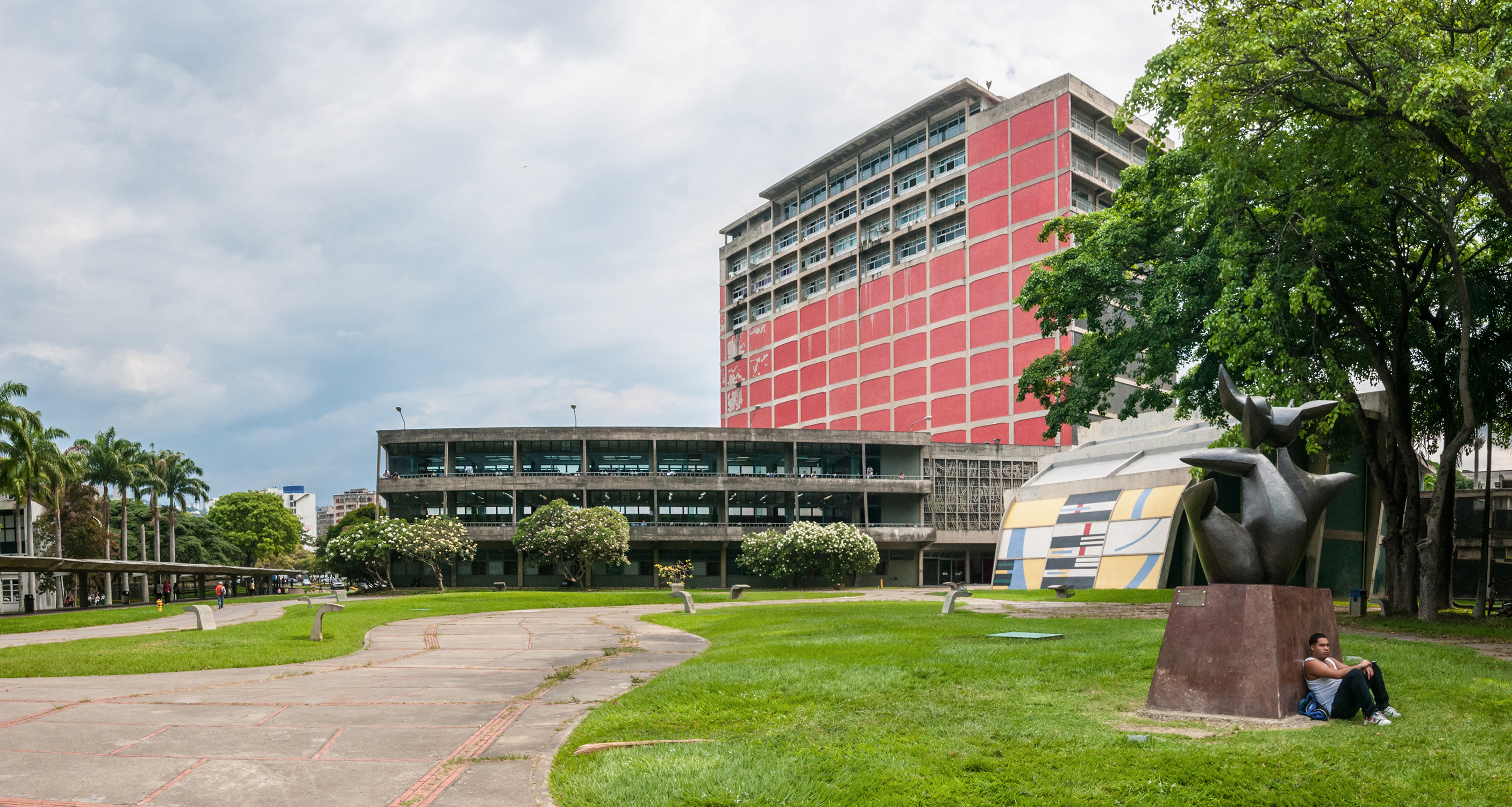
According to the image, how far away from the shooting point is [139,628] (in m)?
26.9

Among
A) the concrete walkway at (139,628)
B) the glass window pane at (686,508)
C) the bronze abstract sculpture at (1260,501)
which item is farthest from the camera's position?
the glass window pane at (686,508)

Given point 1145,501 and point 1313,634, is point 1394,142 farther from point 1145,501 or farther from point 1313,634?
point 1145,501

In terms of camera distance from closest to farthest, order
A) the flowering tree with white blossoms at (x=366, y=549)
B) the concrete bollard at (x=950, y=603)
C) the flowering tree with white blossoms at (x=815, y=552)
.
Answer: the concrete bollard at (x=950, y=603), the flowering tree with white blossoms at (x=815, y=552), the flowering tree with white blossoms at (x=366, y=549)

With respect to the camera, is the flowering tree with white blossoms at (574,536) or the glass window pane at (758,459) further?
the glass window pane at (758,459)

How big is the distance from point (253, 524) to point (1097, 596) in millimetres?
95515

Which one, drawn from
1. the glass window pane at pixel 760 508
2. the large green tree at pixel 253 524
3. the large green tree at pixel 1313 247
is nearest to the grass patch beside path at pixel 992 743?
the large green tree at pixel 1313 247

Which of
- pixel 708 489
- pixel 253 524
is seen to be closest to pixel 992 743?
pixel 708 489

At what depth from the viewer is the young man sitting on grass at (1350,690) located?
30.8 feet

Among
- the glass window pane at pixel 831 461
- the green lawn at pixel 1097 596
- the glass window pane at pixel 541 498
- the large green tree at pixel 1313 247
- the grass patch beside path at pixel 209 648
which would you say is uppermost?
the large green tree at pixel 1313 247

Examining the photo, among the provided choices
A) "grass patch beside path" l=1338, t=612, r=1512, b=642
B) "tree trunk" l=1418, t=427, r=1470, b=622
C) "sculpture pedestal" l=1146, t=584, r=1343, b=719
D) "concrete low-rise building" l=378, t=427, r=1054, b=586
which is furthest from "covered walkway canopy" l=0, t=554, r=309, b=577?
"tree trunk" l=1418, t=427, r=1470, b=622

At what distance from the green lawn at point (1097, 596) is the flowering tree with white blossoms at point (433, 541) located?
31.4 meters

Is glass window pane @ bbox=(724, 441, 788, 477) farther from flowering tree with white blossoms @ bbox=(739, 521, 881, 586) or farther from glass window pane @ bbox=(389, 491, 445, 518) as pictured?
glass window pane @ bbox=(389, 491, 445, 518)

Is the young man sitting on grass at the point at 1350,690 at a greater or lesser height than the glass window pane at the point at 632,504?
greater

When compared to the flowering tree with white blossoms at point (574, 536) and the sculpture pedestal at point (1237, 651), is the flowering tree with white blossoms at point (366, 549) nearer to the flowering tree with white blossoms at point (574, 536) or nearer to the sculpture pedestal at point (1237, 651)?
the flowering tree with white blossoms at point (574, 536)
